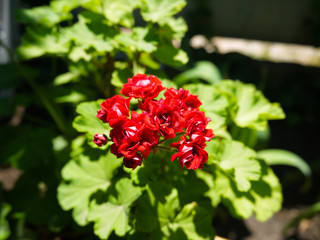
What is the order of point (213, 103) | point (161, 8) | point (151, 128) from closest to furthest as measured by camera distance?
point (151, 128)
point (213, 103)
point (161, 8)

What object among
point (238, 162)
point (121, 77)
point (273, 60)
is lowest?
point (273, 60)

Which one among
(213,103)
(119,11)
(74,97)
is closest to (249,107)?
(213,103)

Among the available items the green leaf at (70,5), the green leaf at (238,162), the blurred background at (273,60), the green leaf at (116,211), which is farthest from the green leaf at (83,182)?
the blurred background at (273,60)

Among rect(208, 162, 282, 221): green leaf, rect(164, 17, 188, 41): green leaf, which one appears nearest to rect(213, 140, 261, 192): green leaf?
rect(208, 162, 282, 221): green leaf

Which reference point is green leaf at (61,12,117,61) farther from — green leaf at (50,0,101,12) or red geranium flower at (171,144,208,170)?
red geranium flower at (171,144,208,170)

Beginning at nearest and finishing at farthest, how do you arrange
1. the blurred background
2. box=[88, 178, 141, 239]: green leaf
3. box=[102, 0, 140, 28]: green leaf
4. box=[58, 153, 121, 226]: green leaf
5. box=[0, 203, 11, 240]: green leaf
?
1. box=[88, 178, 141, 239]: green leaf
2. box=[58, 153, 121, 226]: green leaf
3. box=[102, 0, 140, 28]: green leaf
4. box=[0, 203, 11, 240]: green leaf
5. the blurred background

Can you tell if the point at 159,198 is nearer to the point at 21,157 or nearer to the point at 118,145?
the point at 118,145

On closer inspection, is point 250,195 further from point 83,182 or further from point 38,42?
point 38,42
